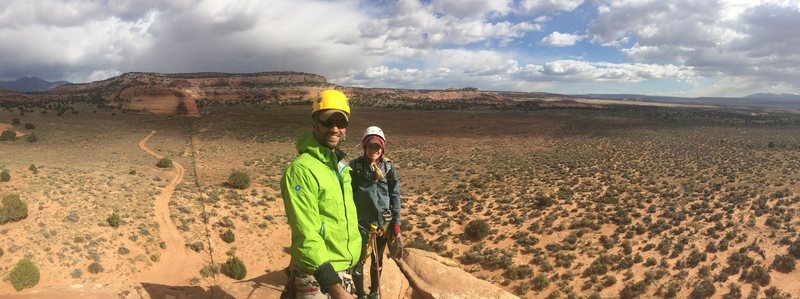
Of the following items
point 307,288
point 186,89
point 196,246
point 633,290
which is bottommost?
point 633,290

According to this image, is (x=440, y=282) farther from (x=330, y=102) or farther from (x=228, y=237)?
(x=228, y=237)

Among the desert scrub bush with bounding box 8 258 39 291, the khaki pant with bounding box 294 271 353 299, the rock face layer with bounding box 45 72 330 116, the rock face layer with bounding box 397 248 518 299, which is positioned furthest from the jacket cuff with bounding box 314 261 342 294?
the rock face layer with bounding box 45 72 330 116

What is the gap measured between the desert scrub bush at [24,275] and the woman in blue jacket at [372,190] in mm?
9191

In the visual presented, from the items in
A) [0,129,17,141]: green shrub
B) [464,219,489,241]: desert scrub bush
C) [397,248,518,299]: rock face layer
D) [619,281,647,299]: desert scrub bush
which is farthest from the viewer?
[0,129,17,141]: green shrub

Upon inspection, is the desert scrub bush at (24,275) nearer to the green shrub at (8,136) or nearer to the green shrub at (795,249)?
the green shrub at (795,249)

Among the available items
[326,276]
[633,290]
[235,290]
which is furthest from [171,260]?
[633,290]

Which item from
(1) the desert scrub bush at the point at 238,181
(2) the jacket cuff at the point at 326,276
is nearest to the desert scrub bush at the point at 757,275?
(2) the jacket cuff at the point at 326,276

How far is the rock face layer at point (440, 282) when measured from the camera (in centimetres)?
694

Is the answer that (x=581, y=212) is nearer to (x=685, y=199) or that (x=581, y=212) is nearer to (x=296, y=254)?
(x=685, y=199)

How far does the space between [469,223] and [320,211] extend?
14.2 meters

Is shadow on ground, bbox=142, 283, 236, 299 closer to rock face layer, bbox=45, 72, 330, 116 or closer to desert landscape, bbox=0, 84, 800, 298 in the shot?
desert landscape, bbox=0, 84, 800, 298

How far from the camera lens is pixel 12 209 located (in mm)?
11539

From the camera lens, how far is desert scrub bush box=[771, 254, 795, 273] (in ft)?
36.1

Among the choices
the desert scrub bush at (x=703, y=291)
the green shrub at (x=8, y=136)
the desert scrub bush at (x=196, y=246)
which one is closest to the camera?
the desert scrub bush at (x=703, y=291)
